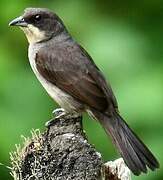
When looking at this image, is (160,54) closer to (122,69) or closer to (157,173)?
(122,69)

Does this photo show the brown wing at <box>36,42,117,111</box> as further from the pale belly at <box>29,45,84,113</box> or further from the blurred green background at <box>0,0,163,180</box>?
the blurred green background at <box>0,0,163,180</box>

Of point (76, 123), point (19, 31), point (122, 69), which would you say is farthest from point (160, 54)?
point (76, 123)

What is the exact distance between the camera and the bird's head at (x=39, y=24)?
23.9ft

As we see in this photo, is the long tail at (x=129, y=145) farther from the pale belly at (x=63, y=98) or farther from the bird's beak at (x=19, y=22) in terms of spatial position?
the bird's beak at (x=19, y=22)

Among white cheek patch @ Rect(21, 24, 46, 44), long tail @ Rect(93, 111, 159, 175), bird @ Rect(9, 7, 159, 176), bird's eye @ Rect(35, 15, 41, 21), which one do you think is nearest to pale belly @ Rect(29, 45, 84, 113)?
bird @ Rect(9, 7, 159, 176)

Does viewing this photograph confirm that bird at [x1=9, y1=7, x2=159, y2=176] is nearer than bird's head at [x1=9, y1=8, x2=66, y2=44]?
Yes

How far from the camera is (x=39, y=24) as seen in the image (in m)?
7.43

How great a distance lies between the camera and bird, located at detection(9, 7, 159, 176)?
632 cm

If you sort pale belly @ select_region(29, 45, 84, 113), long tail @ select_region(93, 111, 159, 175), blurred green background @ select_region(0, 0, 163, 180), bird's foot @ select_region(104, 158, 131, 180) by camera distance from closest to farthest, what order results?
1. bird's foot @ select_region(104, 158, 131, 180)
2. long tail @ select_region(93, 111, 159, 175)
3. pale belly @ select_region(29, 45, 84, 113)
4. blurred green background @ select_region(0, 0, 163, 180)

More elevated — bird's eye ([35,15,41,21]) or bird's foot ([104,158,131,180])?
bird's eye ([35,15,41,21])

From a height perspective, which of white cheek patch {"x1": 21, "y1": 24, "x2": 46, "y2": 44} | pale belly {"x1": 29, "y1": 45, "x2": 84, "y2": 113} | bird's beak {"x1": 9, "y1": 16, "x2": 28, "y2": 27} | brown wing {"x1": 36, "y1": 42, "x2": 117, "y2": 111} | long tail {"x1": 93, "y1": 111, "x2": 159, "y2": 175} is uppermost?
bird's beak {"x1": 9, "y1": 16, "x2": 28, "y2": 27}

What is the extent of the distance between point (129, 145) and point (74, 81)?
83 cm

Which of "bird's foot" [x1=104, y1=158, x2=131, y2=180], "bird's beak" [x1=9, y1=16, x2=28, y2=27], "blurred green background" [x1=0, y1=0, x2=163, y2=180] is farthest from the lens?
"blurred green background" [x1=0, y1=0, x2=163, y2=180]

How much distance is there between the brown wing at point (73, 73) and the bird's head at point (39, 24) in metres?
0.24
